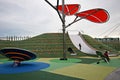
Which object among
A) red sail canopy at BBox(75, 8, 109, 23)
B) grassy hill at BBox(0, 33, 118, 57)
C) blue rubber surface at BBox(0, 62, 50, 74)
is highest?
red sail canopy at BBox(75, 8, 109, 23)

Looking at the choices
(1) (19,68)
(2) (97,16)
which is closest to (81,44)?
(2) (97,16)

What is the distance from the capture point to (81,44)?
26.2 meters

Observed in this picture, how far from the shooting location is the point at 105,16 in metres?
24.0

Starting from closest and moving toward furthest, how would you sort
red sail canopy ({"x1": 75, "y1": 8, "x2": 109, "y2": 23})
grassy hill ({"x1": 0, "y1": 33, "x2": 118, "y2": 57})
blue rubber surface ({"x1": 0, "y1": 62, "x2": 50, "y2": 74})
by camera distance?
blue rubber surface ({"x1": 0, "y1": 62, "x2": 50, "y2": 74})
grassy hill ({"x1": 0, "y1": 33, "x2": 118, "y2": 57})
red sail canopy ({"x1": 75, "y1": 8, "x2": 109, "y2": 23})

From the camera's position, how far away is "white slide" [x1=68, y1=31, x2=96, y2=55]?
23.0 m

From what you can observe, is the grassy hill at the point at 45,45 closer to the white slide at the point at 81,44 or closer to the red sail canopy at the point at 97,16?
the white slide at the point at 81,44

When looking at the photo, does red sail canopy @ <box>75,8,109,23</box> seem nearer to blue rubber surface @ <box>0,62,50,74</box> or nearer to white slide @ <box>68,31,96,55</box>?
white slide @ <box>68,31,96,55</box>

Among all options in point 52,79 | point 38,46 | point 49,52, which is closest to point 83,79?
point 52,79

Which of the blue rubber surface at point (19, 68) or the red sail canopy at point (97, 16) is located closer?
the blue rubber surface at point (19, 68)

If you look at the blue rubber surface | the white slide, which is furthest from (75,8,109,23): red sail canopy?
the blue rubber surface

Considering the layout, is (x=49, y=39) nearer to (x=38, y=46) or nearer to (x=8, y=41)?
(x=38, y=46)

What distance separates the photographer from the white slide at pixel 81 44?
75.5ft

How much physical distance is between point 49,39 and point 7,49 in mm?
18227

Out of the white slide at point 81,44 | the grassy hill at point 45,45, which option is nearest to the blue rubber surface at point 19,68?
the grassy hill at point 45,45
